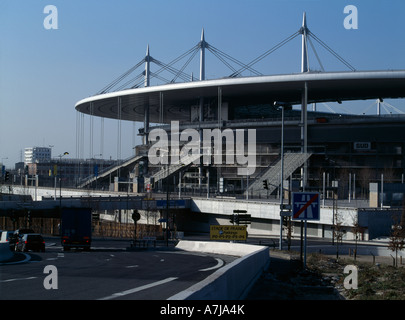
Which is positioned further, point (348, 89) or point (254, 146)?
point (254, 146)

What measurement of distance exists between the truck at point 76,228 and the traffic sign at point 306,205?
21.9 m

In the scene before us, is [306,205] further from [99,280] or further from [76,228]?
[76,228]

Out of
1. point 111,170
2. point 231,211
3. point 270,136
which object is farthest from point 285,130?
point 111,170

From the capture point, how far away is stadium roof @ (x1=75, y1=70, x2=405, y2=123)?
76.2 metres

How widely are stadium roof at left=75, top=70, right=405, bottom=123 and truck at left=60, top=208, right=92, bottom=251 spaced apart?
47620 mm

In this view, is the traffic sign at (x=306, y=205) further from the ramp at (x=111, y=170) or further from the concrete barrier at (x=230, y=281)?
the ramp at (x=111, y=170)

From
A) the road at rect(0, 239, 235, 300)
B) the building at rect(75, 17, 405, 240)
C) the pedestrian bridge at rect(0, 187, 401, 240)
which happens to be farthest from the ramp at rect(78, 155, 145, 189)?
the road at rect(0, 239, 235, 300)

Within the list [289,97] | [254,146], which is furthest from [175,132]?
[289,97]

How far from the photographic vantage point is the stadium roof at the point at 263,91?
7625 centimetres

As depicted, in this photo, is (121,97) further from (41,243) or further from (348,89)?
(41,243)

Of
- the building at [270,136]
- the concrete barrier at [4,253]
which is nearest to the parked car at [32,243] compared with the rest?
the concrete barrier at [4,253]

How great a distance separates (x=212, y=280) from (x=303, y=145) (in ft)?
248

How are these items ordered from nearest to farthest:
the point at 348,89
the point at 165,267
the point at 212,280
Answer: the point at 212,280, the point at 165,267, the point at 348,89

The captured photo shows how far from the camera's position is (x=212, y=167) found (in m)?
96.4
